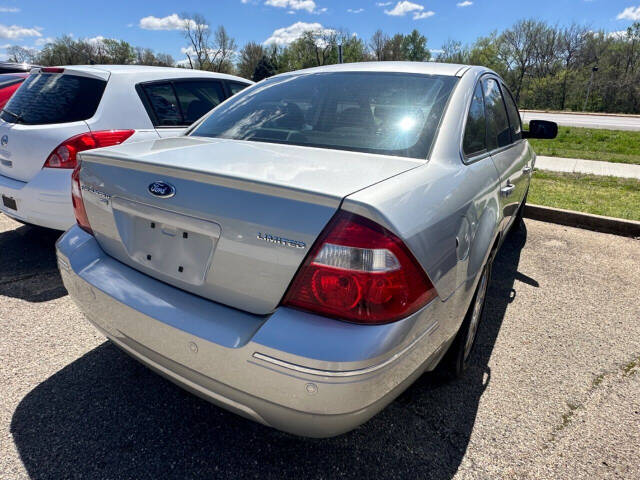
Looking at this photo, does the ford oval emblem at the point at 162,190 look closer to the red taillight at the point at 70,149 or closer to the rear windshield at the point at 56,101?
the red taillight at the point at 70,149

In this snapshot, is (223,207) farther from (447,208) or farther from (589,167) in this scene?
(589,167)

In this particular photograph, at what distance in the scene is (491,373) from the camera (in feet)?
7.83

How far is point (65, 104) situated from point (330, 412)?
3604 millimetres

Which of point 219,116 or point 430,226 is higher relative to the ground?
point 219,116

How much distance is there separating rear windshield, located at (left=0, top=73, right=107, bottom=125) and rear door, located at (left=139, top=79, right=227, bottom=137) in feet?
1.42

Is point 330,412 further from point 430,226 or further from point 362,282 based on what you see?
point 430,226

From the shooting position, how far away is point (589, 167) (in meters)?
8.27

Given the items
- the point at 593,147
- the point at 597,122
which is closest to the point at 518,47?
the point at 597,122

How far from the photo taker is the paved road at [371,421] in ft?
5.71

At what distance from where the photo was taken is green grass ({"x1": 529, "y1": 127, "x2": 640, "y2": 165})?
9.82m

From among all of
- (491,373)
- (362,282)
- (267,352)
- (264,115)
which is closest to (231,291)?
(267,352)

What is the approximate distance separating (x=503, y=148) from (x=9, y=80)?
7.17 m

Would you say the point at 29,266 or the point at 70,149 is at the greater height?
the point at 70,149

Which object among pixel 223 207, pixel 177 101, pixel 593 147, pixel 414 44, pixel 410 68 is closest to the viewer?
pixel 223 207
